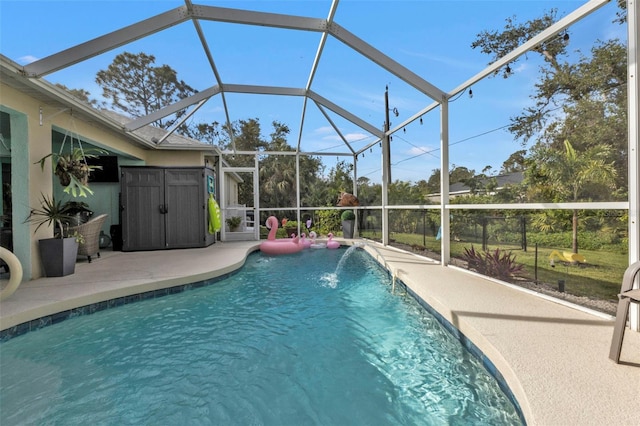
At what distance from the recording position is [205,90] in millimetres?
7223

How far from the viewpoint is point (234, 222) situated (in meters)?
10.1

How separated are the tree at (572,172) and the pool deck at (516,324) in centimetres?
98

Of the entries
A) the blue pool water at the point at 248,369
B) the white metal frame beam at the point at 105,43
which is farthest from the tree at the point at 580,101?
the white metal frame beam at the point at 105,43

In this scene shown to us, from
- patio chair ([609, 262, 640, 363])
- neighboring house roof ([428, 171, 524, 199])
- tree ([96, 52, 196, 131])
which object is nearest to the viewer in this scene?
patio chair ([609, 262, 640, 363])

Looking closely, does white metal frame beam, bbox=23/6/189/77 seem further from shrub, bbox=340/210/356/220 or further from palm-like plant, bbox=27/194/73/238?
shrub, bbox=340/210/356/220

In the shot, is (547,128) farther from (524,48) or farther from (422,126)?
(422,126)

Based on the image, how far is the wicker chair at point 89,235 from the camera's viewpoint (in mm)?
5770

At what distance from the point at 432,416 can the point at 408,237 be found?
574 cm

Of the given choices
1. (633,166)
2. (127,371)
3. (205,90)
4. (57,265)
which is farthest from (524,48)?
(57,265)

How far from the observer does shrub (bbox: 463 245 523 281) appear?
403 centimetres

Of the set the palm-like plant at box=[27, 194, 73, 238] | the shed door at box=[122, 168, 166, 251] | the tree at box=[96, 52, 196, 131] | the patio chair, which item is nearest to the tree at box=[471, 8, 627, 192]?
the patio chair

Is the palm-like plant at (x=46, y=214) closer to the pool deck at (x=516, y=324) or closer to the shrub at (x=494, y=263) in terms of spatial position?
the pool deck at (x=516, y=324)

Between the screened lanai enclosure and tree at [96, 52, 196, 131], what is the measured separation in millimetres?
658

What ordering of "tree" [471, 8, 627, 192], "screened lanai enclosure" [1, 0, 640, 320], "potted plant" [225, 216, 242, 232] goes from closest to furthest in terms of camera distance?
1. "tree" [471, 8, 627, 192]
2. "screened lanai enclosure" [1, 0, 640, 320]
3. "potted plant" [225, 216, 242, 232]
